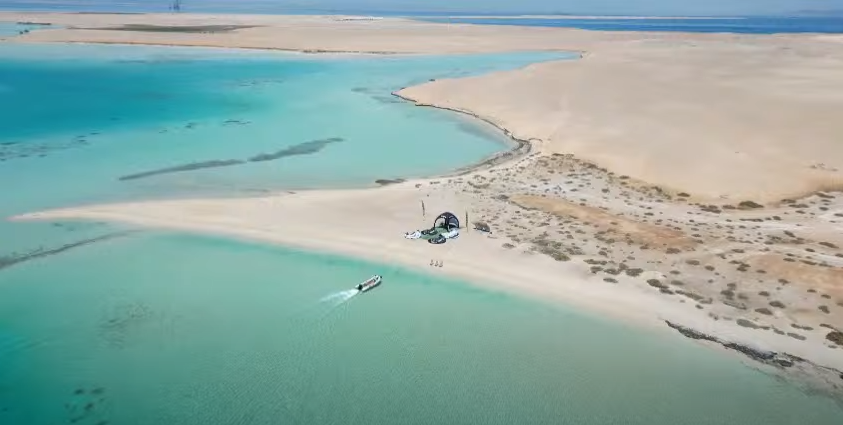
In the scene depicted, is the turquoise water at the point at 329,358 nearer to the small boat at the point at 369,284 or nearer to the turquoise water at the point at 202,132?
the small boat at the point at 369,284

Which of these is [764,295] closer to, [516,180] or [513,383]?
[513,383]

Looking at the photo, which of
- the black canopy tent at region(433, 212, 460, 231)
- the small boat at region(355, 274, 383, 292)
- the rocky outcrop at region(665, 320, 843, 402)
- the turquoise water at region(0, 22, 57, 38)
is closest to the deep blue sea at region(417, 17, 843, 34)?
the turquoise water at region(0, 22, 57, 38)

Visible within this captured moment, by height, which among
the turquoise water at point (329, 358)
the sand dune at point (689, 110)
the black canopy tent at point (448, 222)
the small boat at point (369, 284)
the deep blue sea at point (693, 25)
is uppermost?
the deep blue sea at point (693, 25)

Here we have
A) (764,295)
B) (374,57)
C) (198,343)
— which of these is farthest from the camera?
(374,57)

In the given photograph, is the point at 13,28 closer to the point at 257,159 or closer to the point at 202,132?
the point at 202,132

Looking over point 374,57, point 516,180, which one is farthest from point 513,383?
point 374,57

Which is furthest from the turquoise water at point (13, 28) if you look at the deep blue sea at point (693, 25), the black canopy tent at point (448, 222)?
the black canopy tent at point (448, 222)

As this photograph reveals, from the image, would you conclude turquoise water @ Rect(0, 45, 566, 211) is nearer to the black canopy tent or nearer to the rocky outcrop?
the black canopy tent
